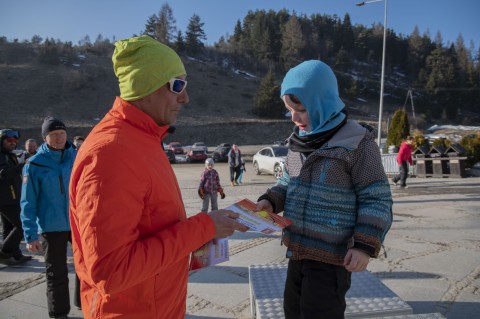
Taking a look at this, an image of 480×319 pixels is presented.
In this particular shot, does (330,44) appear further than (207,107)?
Yes

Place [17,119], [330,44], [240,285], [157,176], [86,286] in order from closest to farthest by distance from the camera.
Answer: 1. [157,176]
2. [86,286]
3. [240,285]
4. [17,119]
5. [330,44]

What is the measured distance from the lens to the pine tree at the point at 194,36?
86.3 meters

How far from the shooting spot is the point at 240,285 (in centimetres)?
449

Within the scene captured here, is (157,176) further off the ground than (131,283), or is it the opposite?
(157,176)

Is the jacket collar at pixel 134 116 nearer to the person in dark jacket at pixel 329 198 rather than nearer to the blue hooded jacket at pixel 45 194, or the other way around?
the person in dark jacket at pixel 329 198

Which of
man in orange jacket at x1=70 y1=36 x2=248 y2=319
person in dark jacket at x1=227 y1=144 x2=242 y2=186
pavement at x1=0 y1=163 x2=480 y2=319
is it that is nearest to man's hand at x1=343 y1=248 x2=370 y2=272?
man in orange jacket at x1=70 y1=36 x2=248 y2=319

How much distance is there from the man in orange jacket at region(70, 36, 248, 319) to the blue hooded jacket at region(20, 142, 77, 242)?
206 cm

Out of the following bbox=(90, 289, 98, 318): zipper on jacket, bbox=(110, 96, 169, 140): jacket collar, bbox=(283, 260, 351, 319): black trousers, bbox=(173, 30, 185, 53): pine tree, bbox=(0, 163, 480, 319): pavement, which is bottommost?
bbox=(0, 163, 480, 319): pavement

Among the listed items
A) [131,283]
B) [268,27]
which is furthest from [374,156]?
[268,27]

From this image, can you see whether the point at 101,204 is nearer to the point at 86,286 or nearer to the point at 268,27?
the point at 86,286

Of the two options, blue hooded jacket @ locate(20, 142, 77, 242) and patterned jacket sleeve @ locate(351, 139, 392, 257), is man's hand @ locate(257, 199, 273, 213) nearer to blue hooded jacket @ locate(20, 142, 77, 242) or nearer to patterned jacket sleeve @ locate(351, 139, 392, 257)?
patterned jacket sleeve @ locate(351, 139, 392, 257)

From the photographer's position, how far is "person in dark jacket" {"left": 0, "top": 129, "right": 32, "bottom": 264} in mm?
5469

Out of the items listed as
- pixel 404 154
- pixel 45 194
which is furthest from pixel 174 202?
pixel 404 154

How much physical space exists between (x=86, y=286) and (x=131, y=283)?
41cm
